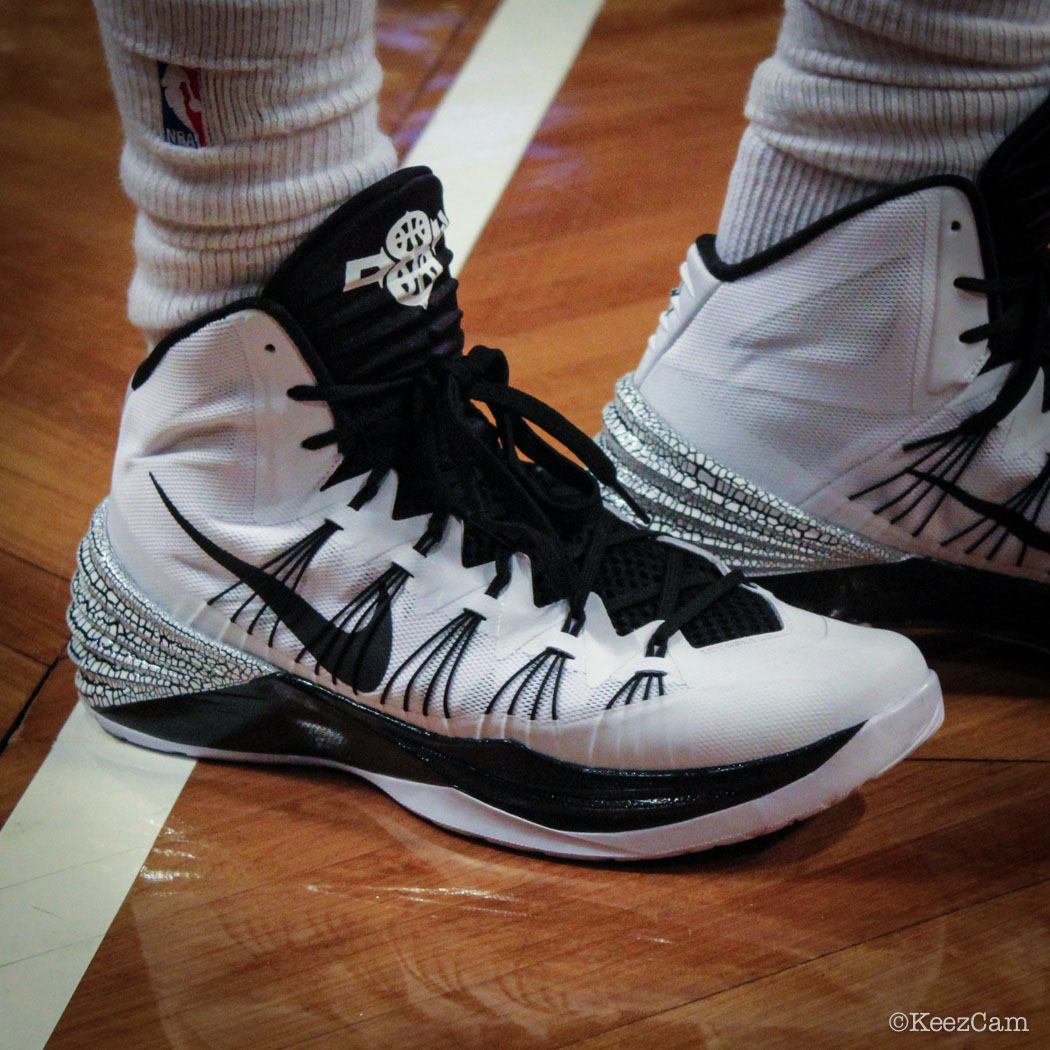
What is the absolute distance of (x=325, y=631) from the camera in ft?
Answer: 1.92

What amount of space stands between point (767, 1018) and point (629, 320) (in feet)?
2.29

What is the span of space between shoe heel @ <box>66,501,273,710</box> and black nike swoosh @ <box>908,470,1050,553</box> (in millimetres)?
416

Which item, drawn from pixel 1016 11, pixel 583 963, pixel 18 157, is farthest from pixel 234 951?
pixel 18 157

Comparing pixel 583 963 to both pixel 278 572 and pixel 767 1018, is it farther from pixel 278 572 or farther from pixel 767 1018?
pixel 278 572

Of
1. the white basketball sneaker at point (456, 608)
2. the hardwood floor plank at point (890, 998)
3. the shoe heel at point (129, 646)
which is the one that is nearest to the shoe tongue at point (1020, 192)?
the white basketball sneaker at point (456, 608)

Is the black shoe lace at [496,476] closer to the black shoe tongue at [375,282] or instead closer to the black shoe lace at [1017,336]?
the black shoe tongue at [375,282]

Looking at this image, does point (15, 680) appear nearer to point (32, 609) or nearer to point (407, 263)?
point (32, 609)

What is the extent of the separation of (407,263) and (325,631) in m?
0.20

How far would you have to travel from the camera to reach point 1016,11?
0.57 m

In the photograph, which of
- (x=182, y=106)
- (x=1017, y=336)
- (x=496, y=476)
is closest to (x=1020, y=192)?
(x=1017, y=336)

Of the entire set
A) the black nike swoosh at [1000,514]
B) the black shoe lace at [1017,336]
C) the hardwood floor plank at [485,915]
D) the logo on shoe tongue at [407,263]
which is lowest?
the hardwood floor plank at [485,915]

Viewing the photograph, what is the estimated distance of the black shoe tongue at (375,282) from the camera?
0.51 m

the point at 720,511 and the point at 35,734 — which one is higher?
the point at 720,511

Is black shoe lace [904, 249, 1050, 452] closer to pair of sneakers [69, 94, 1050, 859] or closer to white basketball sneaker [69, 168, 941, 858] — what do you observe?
pair of sneakers [69, 94, 1050, 859]
